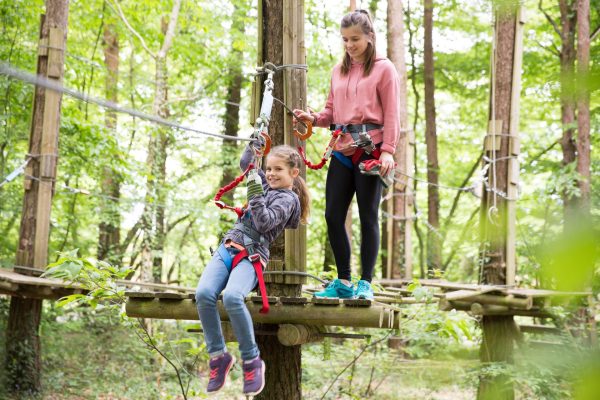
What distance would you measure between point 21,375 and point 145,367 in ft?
6.79

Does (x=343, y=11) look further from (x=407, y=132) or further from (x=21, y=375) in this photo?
(x=21, y=375)

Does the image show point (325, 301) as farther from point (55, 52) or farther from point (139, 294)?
point (55, 52)

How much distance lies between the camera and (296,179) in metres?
3.19

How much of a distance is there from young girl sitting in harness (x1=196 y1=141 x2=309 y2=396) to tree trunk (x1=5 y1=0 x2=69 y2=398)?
4553 mm

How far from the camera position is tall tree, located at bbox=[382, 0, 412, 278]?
8.88 meters

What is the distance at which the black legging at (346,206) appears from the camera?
3.32m

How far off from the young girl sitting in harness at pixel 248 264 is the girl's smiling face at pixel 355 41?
2.00 ft

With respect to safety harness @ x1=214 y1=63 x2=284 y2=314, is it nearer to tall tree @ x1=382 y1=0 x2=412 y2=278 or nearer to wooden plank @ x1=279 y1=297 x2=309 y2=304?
wooden plank @ x1=279 y1=297 x2=309 y2=304

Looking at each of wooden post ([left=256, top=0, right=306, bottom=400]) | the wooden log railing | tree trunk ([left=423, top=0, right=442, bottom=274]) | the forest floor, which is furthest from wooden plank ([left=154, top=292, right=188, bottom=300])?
tree trunk ([left=423, top=0, right=442, bottom=274])

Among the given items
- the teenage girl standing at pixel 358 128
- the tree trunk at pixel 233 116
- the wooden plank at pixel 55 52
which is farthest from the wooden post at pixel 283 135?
the tree trunk at pixel 233 116

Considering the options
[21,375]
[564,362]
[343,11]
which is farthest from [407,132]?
[564,362]

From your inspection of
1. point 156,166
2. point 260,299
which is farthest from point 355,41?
point 156,166

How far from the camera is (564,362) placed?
0.60 m

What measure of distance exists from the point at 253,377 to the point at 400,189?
670 cm
